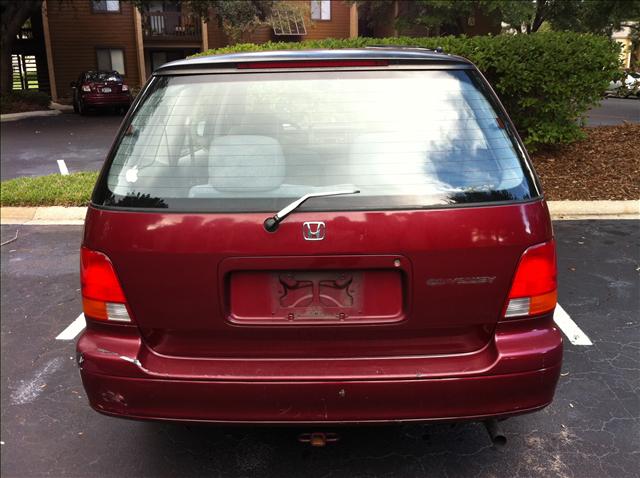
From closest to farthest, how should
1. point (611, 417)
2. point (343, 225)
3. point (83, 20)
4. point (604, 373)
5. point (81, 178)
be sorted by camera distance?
point (343, 225), point (611, 417), point (604, 373), point (81, 178), point (83, 20)

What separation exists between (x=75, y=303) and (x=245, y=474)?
251 centimetres

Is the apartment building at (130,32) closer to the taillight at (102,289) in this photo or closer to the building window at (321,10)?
the building window at (321,10)

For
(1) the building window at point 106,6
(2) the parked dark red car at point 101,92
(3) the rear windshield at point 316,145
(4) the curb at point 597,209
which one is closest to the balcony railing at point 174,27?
(1) the building window at point 106,6

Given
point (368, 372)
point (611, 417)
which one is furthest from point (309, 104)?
point (611, 417)

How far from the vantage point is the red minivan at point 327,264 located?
2129 mm

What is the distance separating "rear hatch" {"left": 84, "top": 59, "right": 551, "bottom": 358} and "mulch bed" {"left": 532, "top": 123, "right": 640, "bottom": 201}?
5.36 m

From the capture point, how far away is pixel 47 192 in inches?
295

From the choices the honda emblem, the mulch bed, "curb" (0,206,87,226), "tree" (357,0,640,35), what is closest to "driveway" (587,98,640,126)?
the mulch bed

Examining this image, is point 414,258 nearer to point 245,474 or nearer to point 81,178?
point 245,474

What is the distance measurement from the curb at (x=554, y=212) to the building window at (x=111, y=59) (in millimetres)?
24618

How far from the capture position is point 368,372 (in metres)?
2.17

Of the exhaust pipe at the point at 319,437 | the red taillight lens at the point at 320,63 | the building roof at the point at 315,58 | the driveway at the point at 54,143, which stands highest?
the building roof at the point at 315,58

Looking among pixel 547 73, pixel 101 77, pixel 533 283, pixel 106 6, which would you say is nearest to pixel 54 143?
pixel 101 77

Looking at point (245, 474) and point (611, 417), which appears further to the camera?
point (611, 417)
